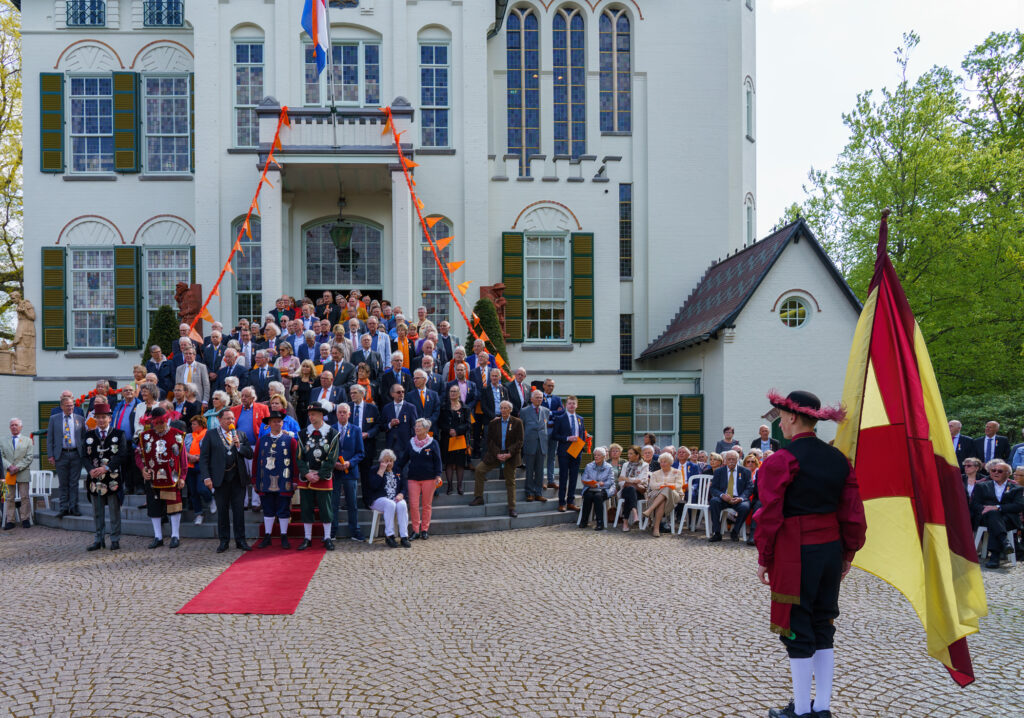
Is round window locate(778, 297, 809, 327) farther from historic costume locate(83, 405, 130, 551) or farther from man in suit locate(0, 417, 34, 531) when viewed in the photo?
man in suit locate(0, 417, 34, 531)

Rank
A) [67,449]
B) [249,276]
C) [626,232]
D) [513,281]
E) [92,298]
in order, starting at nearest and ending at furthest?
1. [67,449]
2. [249,276]
3. [92,298]
4. [513,281]
5. [626,232]

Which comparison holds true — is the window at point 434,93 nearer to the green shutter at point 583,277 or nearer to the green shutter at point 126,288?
the green shutter at point 583,277

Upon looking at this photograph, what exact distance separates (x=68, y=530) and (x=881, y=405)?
11.7 metres

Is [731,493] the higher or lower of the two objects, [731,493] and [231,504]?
the lower

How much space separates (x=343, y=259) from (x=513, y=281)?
4.36 metres

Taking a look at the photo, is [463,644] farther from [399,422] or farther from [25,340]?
[25,340]

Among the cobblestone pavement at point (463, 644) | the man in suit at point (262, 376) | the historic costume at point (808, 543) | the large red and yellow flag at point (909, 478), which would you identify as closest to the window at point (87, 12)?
the man in suit at point (262, 376)

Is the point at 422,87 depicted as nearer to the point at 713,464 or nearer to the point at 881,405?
the point at 713,464

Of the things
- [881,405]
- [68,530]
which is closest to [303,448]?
[68,530]

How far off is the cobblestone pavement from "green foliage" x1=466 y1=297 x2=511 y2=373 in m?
8.98

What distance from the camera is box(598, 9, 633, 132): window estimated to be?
72.5 ft

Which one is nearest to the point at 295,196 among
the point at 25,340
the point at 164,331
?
the point at 164,331

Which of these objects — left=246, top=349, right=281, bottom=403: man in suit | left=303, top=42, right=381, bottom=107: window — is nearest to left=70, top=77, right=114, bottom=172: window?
left=303, top=42, right=381, bottom=107: window

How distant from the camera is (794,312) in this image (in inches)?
697
